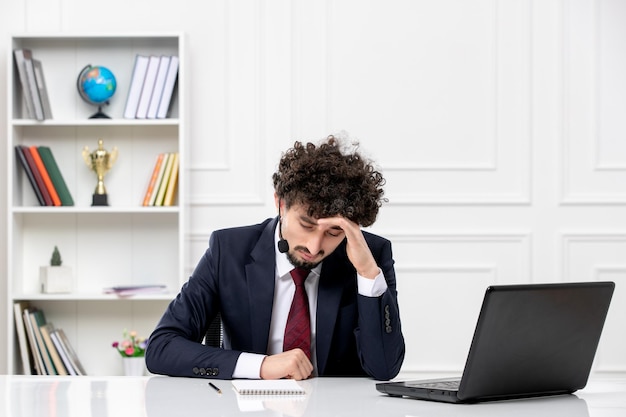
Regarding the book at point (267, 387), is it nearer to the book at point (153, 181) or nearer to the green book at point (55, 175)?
the book at point (153, 181)

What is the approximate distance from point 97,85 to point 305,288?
79.9 inches

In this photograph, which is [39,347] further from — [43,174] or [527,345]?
[527,345]

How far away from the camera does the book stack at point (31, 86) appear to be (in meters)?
3.84

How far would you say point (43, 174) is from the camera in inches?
154

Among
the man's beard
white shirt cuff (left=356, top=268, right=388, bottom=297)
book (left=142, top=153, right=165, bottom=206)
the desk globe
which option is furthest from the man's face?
the desk globe

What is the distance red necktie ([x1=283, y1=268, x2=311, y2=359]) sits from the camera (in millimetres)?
2180

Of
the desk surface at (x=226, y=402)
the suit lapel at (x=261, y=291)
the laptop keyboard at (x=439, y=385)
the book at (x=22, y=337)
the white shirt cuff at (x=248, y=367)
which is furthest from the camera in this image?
the book at (x=22, y=337)

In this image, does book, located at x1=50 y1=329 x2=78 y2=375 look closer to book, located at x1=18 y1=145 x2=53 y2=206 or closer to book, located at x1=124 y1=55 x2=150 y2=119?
book, located at x1=18 y1=145 x2=53 y2=206

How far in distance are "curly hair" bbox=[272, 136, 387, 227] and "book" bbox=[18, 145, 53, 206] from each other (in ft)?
6.56

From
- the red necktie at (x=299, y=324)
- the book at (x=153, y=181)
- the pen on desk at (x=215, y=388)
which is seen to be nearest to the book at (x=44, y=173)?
the book at (x=153, y=181)

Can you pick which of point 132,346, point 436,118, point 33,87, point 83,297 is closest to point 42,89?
point 33,87

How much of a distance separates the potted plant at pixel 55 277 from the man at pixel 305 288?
182cm

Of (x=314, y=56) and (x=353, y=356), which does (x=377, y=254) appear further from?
(x=314, y=56)

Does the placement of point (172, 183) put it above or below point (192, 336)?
above
